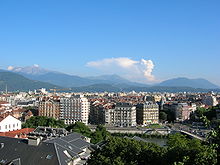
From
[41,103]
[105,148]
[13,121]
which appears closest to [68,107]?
[41,103]

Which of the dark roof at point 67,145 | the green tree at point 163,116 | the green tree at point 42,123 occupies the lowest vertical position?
the green tree at point 163,116

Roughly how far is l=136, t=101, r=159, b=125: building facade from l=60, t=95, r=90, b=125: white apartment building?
1322cm

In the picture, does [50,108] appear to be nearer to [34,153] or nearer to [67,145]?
[67,145]

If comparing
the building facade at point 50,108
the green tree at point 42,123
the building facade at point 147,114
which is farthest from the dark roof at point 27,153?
the building facade at point 147,114

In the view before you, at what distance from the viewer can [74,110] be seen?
246ft

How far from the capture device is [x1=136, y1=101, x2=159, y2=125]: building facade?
75.8 m

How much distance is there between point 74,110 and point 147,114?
1831cm

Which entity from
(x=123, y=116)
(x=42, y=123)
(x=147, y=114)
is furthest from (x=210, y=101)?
(x=42, y=123)

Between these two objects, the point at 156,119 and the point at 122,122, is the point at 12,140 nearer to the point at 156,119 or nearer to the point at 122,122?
the point at 122,122

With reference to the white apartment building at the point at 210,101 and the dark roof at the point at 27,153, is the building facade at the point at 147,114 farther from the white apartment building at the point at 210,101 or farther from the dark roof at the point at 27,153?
the dark roof at the point at 27,153

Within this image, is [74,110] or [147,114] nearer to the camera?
[74,110]

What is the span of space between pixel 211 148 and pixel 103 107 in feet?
219

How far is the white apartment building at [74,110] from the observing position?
244ft

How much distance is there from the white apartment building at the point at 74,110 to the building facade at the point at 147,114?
13.2m
